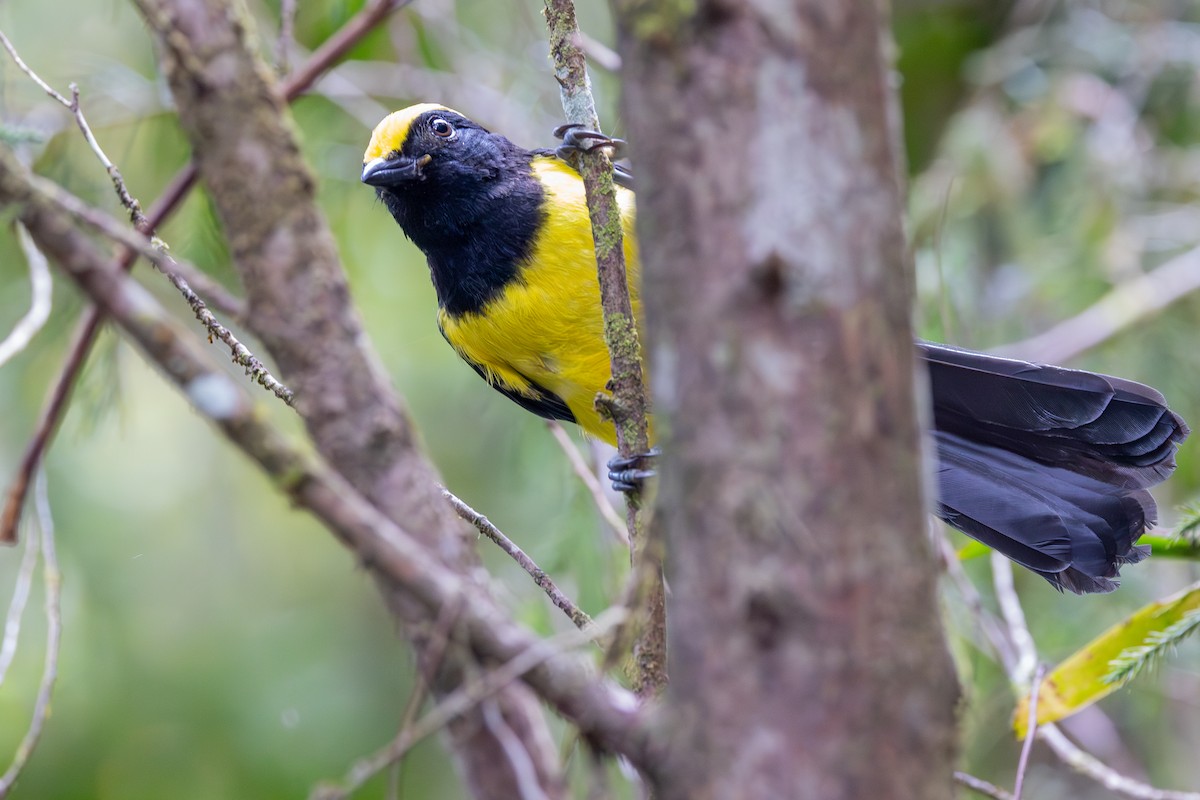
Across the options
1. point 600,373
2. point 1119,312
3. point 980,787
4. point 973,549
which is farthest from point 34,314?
point 1119,312

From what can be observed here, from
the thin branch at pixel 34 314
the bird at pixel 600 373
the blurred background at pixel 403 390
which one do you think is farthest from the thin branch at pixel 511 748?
the blurred background at pixel 403 390

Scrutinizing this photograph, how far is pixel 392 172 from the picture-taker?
3023 mm

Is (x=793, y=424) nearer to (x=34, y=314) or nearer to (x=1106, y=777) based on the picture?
(x=1106, y=777)

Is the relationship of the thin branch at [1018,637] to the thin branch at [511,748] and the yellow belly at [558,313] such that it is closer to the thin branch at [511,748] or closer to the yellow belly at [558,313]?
the yellow belly at [558,313]

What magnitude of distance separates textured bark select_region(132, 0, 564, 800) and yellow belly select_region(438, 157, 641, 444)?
1684mm

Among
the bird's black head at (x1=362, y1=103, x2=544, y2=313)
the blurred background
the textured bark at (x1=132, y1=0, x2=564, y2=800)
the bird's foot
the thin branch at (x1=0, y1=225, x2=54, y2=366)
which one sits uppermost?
the textured bark at (x1=132, y1=0, x2=564, y2=800)

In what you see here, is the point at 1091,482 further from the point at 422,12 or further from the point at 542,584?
the point at 422,12

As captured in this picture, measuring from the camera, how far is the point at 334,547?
548cm

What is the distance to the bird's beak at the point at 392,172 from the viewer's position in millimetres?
3014

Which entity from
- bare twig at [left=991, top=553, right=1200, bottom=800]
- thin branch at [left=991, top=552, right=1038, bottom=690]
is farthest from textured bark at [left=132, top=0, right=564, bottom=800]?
thin branch at [left=991, top=552, right=1038, bottom=690]

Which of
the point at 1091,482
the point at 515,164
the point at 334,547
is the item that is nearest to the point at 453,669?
the point at 1091,482

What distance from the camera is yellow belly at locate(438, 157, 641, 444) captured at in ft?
9.22

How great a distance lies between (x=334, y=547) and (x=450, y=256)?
281cm

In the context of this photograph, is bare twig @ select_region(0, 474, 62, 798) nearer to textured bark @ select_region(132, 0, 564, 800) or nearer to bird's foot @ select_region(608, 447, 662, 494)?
textured bark @ select_region(132, 0, 564, 800)
